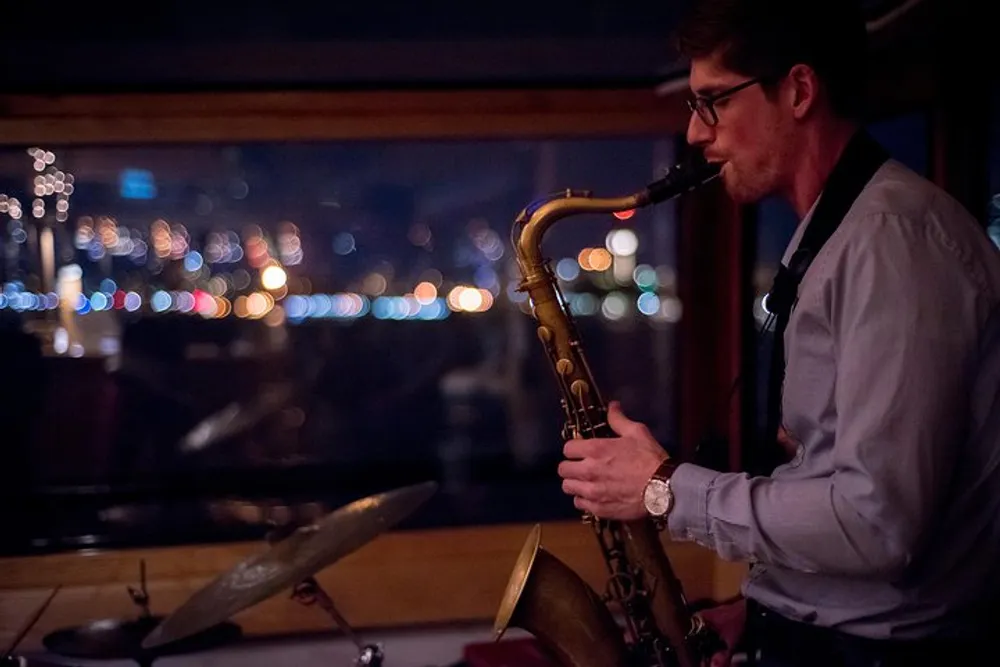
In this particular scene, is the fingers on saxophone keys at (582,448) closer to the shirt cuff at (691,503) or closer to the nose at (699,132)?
the shirt cuff at (691,503)

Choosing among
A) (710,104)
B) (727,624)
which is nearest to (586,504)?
(727,624)

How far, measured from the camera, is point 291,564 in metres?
2.72

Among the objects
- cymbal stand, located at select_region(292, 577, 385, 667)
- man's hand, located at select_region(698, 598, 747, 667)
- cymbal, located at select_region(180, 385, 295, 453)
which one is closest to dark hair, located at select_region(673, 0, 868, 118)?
man's hand, located at select_region(698, 598, 747, 667)

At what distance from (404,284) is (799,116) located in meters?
9.51

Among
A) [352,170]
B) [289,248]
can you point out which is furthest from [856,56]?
[289,248]

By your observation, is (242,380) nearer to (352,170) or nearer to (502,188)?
(352,170)

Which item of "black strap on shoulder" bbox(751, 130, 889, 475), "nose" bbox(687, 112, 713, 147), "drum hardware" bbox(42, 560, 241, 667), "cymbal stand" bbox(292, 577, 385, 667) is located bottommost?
"drum hardware" bbox(42, 560, 241, 667)

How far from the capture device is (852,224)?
68.7 inches

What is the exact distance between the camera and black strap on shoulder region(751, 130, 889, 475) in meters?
1.88

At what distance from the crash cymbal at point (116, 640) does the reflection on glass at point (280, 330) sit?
81 centimetres

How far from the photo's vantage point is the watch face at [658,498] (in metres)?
1.91

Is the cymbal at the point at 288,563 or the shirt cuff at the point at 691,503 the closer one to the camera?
the shirt cuff at the point at 691,503

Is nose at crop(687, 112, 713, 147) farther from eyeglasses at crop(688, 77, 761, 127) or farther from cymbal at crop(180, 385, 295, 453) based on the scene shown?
cymbal at crop(180, 385, 295, 453)

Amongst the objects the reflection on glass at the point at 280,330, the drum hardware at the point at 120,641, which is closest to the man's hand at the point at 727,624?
the reflection on glass at the point at 280,330
